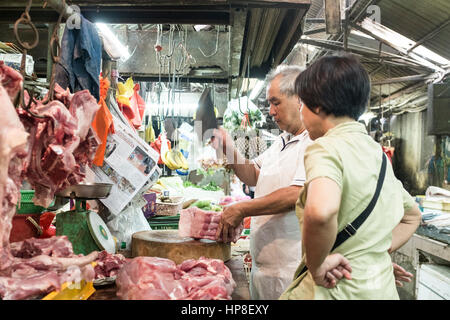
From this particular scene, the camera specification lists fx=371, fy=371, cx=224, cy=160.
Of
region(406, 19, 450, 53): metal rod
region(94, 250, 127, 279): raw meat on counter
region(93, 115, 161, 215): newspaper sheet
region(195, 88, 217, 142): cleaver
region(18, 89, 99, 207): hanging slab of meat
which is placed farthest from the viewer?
region(406, 19, 450, 53): metal rod

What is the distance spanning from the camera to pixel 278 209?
288 centimetres

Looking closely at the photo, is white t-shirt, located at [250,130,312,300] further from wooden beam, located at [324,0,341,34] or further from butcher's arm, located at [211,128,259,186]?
wooden beam, located at [324,0,341,34]

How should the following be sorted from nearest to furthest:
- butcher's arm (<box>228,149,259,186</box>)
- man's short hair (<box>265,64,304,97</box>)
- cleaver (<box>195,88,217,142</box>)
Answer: man's short hair (<box>265,64,304,97</box>) → butcher's arm (<box>228,149,259,186</box>) → cleaver (<box>195,88,217,142</box>)

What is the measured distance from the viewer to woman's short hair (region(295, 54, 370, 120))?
1.82 meters

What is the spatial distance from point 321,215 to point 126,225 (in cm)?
251

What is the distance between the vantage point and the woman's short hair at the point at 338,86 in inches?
71.5

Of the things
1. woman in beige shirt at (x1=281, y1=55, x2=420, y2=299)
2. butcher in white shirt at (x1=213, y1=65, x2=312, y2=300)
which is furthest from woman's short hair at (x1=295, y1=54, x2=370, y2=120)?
butcher in white shirt at (x1=213, y1=65, x2=312, y2=300)

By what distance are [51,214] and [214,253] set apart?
1539mm

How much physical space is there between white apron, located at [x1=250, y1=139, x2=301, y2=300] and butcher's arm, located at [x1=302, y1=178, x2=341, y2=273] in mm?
1402

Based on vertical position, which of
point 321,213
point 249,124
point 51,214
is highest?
point 249,124

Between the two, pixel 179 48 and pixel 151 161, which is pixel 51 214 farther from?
pixel 179 48

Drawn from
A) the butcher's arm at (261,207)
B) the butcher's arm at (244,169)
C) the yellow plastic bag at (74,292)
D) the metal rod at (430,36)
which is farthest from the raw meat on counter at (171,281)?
the metal rod at (430,36)

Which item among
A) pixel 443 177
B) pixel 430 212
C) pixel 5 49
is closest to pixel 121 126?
pixel 5 49
